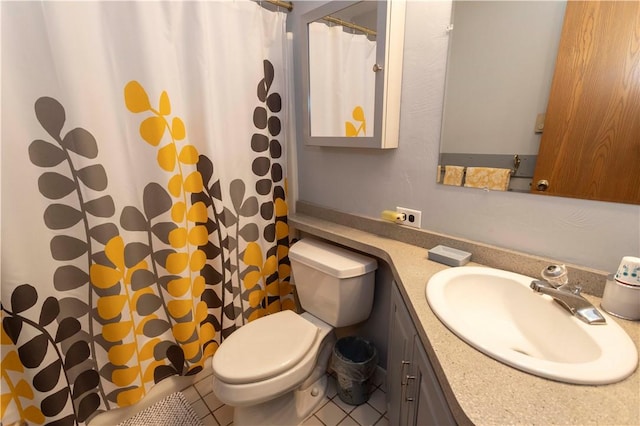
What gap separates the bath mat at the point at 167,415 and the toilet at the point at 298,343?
27 centimetres

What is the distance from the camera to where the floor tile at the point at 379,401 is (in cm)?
141

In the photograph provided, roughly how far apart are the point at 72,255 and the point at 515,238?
1.57 m

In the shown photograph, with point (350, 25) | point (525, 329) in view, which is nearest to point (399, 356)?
point (525, 329)

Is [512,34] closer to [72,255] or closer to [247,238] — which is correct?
[247,238]

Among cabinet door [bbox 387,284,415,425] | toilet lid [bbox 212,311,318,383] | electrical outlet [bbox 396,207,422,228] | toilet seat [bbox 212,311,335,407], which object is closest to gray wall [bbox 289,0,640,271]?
electrical outlet [bbox 396,207,422,228]

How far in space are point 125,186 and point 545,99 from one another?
1.47 meters

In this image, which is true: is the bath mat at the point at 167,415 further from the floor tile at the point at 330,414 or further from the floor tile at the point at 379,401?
the floor tile at the point at 379,401

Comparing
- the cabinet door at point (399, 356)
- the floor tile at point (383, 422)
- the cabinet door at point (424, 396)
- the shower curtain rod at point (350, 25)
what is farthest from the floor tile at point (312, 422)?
the shower curtain rod at point (350, 25)

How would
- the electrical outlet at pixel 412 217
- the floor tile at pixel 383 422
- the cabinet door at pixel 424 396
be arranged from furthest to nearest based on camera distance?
the floor tile at pixel 383 422, the electrical outlet at pixel 412 217, the cabinet door at pixel 424 396

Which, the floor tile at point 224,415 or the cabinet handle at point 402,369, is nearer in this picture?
the cabinet handle at point 402,369

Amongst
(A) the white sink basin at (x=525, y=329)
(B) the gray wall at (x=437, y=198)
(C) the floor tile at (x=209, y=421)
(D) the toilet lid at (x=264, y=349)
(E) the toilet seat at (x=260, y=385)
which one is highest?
(B) the gray wall at (x=437, y=198)

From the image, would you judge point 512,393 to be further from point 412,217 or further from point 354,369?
point 354,369

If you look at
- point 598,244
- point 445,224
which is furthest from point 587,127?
point 445,224

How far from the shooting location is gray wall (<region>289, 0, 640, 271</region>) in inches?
31.9
